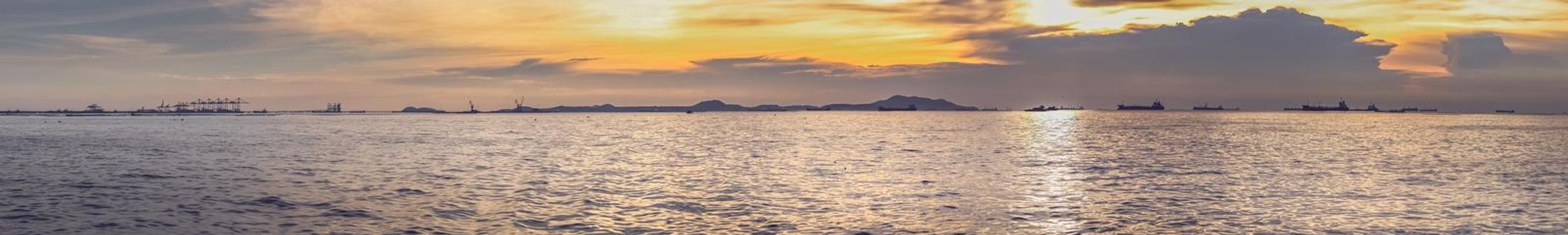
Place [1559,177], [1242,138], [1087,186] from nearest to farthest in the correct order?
[1087,186] → [1559,177] → [1242,138]

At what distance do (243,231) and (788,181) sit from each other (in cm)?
2166

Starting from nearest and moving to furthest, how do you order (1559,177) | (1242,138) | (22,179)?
(22,179)
(1559,177)
(1242,138)

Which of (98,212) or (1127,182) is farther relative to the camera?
(1127,182)

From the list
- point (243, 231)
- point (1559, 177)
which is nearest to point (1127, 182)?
point (1559, 177)

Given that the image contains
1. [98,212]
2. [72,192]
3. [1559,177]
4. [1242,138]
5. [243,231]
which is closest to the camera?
[243,231]

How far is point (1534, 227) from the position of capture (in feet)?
92.5

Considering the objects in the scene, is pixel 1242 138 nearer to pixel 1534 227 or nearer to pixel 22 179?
pixel 1534 227

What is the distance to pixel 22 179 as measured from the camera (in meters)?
44.5

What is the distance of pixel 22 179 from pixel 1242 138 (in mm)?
100399

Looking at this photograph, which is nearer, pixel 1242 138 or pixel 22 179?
pixel 22 179

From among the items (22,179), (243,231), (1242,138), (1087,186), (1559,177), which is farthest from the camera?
(1242,138)

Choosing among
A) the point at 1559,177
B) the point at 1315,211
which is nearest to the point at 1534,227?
the point at 1315,211

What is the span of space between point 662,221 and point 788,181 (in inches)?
622

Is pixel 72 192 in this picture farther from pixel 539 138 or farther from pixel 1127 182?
pixel 539 138
